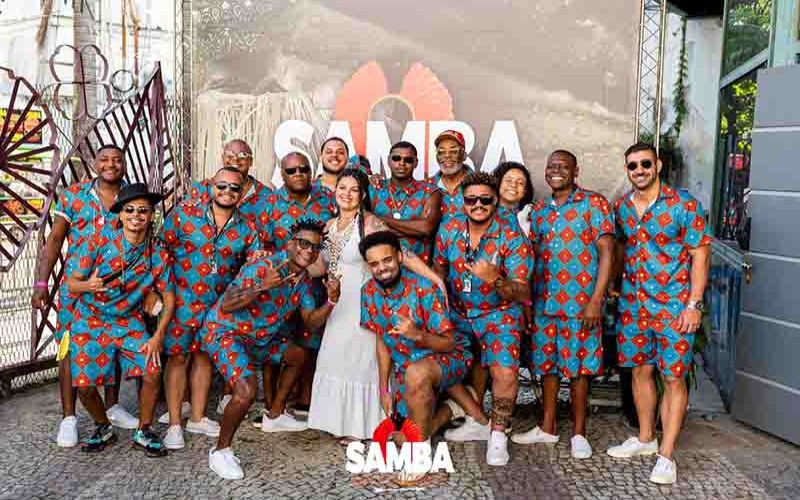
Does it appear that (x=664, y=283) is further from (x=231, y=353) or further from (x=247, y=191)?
(x=247, y=191)

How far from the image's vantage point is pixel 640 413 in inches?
173

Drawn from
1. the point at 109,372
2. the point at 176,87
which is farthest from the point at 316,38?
the point at 109,372

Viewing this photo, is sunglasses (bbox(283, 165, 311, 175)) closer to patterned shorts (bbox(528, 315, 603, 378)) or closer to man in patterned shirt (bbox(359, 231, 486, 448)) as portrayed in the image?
man in patterned shirt (bbox(359, 231, 486, 448))

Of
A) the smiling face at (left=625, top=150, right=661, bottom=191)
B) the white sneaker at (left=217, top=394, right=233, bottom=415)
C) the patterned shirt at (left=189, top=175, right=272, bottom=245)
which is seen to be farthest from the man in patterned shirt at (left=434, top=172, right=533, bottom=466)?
the white sneaker at (left=217, top=394, right=233, bottom=415)

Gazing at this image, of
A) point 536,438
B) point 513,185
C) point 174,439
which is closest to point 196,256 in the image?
point 174,439

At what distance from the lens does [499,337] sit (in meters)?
4.26

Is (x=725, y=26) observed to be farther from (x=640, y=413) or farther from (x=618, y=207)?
(x=640, y=413)

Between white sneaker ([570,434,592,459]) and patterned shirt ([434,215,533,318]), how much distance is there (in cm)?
90

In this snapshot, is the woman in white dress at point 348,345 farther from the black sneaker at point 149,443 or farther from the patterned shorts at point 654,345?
the patterned shorts at point 654,345

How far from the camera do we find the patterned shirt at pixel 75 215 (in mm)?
4270

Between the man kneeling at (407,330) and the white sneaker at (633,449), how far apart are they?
3.69 ft

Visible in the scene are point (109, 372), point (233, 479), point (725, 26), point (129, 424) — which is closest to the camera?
point (233, 479)

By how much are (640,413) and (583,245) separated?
109 cm

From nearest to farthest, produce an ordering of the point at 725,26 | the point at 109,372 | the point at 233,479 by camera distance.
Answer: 1. the point at 233,479
2. the point at 109,372
3. the point at 725,26
